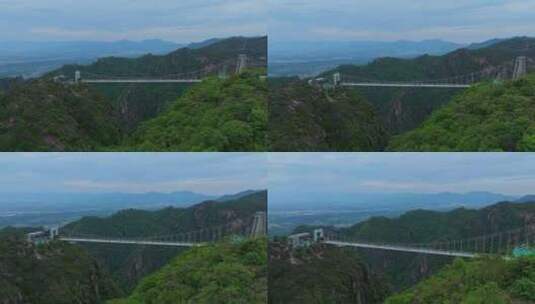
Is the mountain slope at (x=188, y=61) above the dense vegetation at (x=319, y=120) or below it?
above

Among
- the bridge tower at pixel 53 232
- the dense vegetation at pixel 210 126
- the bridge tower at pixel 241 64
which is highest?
the bridge tower at pixel 241 64

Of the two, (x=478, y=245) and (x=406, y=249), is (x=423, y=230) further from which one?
(x=478, y=245)

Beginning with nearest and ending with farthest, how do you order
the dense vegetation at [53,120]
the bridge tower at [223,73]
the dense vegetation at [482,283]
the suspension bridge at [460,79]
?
1. the dense vegetation at [482,283]
2. the dense vegetation at [53,120]
3. the suspension bridge at [460,79]
4. the bridge tower at [223,73]

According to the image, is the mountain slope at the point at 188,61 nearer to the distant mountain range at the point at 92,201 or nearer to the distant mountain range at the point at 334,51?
the distant mountain range at the point at 334,51

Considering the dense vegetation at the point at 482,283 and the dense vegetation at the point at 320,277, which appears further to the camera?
the dense vegetation at the point at 320,277

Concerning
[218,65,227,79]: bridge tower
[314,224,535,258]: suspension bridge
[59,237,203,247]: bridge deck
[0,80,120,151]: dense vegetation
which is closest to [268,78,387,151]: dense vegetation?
[218,65,227,79]: bridge tower

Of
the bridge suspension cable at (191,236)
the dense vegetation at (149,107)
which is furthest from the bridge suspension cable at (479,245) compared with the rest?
the dense vegetation at (149,107)

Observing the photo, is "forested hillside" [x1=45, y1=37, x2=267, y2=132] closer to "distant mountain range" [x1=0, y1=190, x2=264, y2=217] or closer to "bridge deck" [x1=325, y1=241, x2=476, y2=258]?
"distant mountain range" [x1=0, y1=190, x2=264, y2=217]

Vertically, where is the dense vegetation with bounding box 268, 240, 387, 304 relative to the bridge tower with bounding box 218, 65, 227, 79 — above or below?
below
